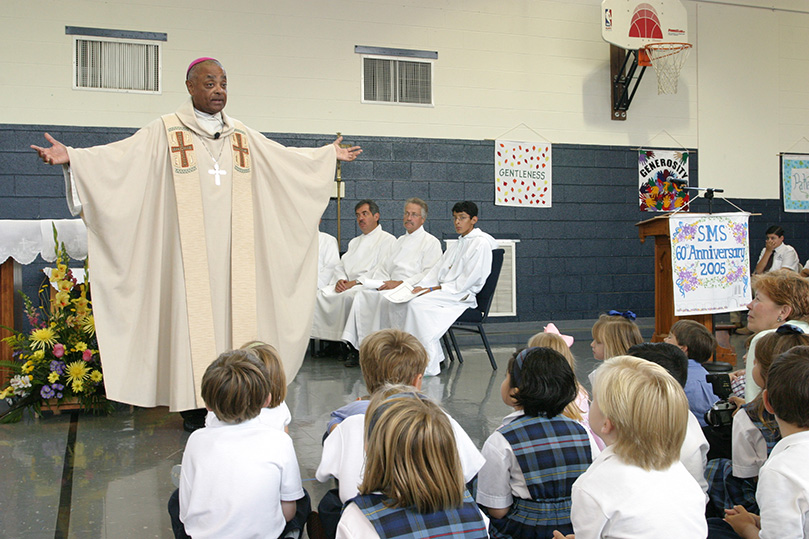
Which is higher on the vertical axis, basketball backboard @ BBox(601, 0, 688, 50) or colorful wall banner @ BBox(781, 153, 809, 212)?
basketball backboard @ BBox(601, 0, 688, 50)

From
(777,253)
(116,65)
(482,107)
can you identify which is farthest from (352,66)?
(777,253)

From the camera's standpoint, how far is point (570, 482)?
187cm

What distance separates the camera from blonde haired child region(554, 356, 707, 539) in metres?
1.39

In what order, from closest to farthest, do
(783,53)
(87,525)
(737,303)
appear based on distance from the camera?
(87,525)
(737,303)
(783,53)

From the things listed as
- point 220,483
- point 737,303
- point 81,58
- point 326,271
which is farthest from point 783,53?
point 220,483

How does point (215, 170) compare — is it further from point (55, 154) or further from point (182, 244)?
point (55, 154)

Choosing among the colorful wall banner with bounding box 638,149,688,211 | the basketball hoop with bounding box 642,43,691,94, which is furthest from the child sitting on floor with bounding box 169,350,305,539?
the colorful wall banner with bounding box 638,149,688,211

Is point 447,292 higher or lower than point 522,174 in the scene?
lower

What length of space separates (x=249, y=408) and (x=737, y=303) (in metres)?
4.02

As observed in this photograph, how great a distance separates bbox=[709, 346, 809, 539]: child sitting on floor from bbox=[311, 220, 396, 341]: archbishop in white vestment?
4.49 meters

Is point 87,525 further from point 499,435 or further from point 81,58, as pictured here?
point 81,58

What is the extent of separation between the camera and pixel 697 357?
9.51 ft

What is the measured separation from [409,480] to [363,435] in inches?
17.8

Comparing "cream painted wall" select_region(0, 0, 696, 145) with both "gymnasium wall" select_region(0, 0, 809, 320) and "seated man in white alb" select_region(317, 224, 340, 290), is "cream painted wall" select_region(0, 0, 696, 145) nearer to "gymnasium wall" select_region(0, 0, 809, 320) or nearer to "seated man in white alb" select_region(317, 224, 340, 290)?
"gymnasium wall" select_region(0, 0, 809, 320)
